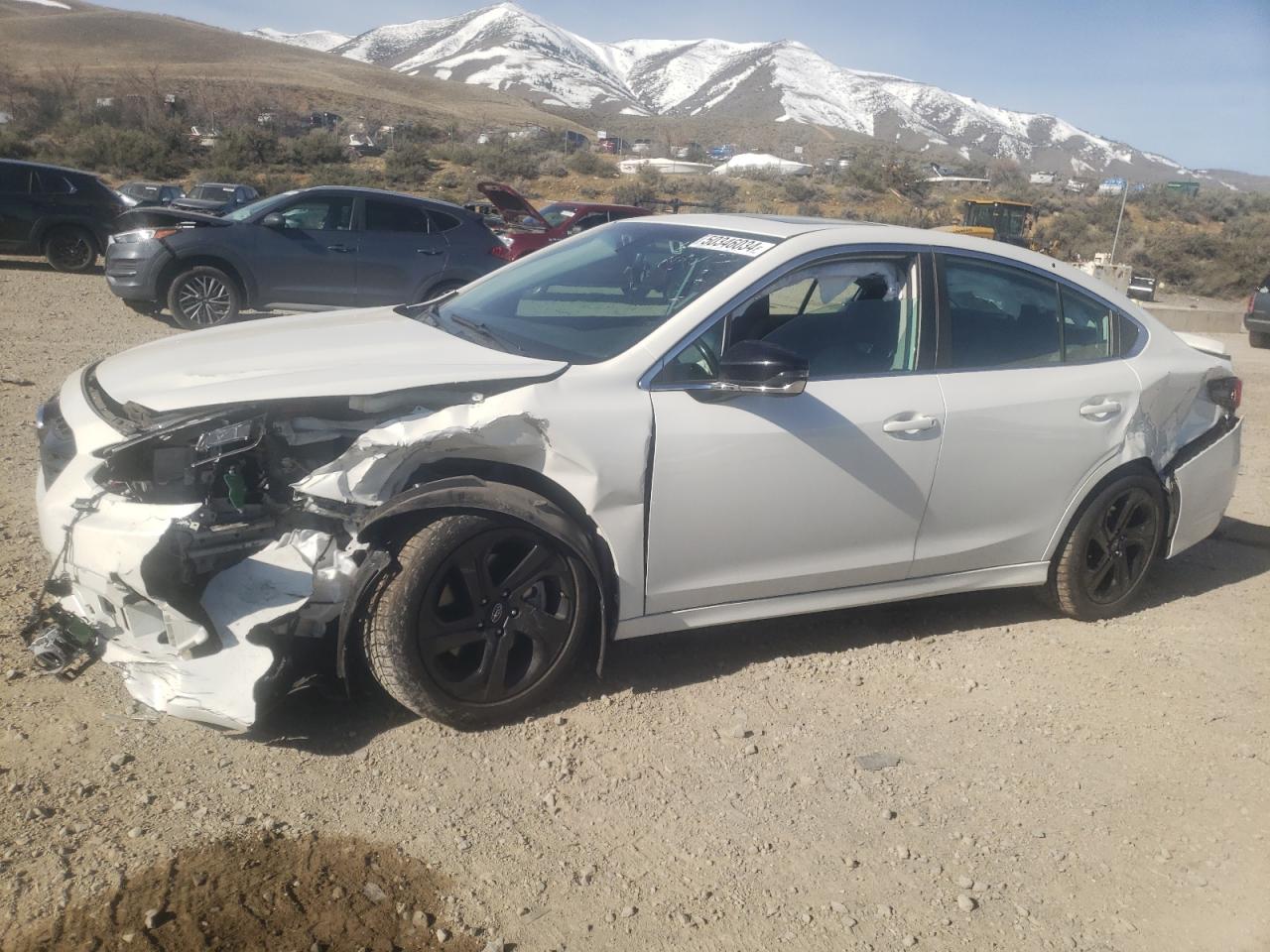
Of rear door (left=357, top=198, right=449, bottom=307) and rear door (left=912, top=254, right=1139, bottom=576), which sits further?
rear door (left=357, top=198, right=449, bottom=307)

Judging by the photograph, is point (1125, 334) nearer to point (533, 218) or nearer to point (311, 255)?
point (311, 255)

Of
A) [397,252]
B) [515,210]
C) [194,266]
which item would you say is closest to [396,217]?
[397,252]

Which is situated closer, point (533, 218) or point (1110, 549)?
point (1110, 549)

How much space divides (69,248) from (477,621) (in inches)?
598

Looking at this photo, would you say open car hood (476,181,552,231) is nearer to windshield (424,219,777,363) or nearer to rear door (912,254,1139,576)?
windshield (424,219,777,363)

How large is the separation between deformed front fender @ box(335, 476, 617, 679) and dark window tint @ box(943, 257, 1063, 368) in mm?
1784

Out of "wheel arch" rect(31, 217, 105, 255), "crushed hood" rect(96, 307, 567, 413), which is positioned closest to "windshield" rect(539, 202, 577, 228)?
"wheel arch" rect(31, 217, 105, 255)

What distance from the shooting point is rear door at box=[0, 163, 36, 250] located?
602 inches

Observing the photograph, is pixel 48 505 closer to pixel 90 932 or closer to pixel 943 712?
pixel 90 932

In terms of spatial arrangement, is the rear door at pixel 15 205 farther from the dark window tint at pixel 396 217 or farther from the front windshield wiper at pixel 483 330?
the front windshield wiper at pixel 483 330

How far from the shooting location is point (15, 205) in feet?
50.4

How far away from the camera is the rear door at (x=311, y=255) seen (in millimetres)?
11750

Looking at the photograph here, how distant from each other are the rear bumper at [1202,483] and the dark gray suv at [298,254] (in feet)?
29.7

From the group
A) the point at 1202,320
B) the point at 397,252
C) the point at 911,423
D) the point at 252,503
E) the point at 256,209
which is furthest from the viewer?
the point at 1202,320
